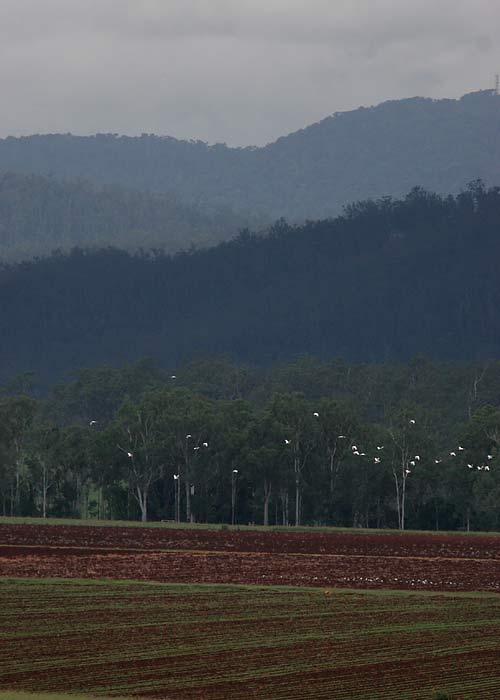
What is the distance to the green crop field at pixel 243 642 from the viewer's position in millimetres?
33312

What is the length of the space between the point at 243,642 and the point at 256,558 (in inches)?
973

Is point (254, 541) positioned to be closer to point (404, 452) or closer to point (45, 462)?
point (404, 452)

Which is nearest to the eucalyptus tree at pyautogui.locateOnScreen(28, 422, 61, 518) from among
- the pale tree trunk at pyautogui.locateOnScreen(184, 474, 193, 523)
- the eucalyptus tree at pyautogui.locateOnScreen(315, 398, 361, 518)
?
the pale tree trunk at pyautogui.locateOnScreen(184, 474, 193, 523)

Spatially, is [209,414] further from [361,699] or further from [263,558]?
[361,699]

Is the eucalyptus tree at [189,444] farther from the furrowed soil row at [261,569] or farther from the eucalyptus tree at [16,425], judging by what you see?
the furrowed soil row at [261,569]

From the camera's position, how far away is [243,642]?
38.9m

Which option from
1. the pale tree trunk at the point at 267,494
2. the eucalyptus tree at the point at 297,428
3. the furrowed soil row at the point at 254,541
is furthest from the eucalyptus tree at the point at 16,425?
the furrowed soil row at the point at 254,541

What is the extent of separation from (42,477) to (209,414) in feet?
43.7

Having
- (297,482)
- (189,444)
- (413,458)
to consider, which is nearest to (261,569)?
(413,458)

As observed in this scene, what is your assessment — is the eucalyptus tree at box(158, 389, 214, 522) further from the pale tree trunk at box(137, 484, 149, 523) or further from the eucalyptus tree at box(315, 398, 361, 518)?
the eucalyptus tree at box(315, 398, 361, 518)

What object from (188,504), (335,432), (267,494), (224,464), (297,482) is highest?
(335,432)

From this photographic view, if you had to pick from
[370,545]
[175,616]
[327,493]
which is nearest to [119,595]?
[175,616]

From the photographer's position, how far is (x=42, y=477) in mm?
111188

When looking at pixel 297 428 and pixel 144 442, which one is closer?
pixel 297 428
